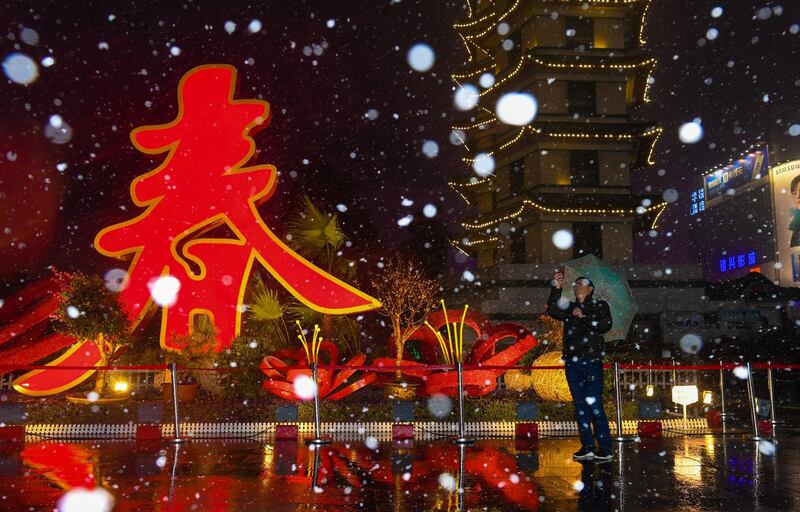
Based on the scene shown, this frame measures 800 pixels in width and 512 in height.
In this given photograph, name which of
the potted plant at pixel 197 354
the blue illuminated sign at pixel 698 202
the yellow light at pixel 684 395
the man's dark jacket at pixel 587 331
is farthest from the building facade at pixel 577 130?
the blue illuminated sign at pixel 698 202

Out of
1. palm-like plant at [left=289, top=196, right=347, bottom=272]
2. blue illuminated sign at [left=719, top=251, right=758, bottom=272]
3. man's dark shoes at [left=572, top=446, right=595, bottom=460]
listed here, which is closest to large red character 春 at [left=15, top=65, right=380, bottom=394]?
palm-like plant at [left=289, top=196, right=347, bottom=272]

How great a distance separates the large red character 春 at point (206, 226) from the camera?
12062 mm

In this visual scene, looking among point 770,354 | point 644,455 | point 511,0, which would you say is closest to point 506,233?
point 511,0

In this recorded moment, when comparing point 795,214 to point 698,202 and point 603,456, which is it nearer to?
point 698,202

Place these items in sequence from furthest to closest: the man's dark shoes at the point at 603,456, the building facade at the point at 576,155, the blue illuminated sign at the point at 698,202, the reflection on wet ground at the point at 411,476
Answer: the blue illuminated sign at the point at 698,202
the building facade at the point at 576,155
the man's dark shoes at the point at 603,456
the reflection on wet ground at the point at 411,476

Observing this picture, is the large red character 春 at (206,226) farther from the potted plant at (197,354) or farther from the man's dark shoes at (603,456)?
the man's dark shoes at (603,456)

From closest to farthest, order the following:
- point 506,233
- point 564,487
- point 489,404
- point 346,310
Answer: point 564,487 → point 489,404 → point 346,310 → point 506,233

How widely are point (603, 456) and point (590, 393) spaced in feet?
2.03

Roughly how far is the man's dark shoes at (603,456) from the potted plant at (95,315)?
28.5 feet

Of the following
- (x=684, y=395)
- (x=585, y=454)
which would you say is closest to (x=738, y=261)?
(x=684, y=395)

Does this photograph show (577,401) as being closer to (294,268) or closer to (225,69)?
(294,268)

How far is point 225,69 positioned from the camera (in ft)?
42.8

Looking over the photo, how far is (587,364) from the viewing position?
6230 mm

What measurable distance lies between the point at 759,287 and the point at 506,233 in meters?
13.2
